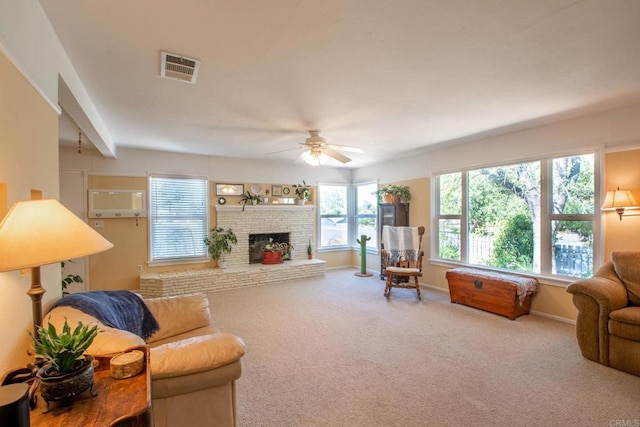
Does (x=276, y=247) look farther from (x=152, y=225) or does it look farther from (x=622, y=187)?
(x=622, y=187)

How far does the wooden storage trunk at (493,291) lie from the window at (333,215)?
10.3ft

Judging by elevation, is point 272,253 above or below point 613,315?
above

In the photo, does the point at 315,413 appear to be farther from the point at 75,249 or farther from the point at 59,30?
the point at 59,30

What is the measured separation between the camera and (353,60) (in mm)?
2197

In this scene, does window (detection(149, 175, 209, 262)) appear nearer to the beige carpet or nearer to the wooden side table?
the beige carpet

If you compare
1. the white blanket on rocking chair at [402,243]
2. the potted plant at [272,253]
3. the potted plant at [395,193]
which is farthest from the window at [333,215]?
the white blanket on rocking chair at [402,243]

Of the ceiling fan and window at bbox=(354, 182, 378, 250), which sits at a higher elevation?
the ceiling fan

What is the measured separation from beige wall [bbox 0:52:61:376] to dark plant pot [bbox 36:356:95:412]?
39 cm

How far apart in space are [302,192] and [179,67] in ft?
14.5

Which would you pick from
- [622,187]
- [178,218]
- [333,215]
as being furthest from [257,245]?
[622,187]

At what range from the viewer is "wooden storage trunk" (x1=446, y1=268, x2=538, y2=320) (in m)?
3.68

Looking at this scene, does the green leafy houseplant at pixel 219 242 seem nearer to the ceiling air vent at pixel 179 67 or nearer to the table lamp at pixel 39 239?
the ceiling air vent at pixel 179 67

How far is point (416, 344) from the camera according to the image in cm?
304

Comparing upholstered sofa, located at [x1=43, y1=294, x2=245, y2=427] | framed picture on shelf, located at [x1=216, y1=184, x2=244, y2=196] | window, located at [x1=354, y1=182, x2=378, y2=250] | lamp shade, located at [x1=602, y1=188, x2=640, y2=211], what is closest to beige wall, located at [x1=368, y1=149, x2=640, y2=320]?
lamp shade, located at [x1=602, y1=188, x2=640, y2=211]
